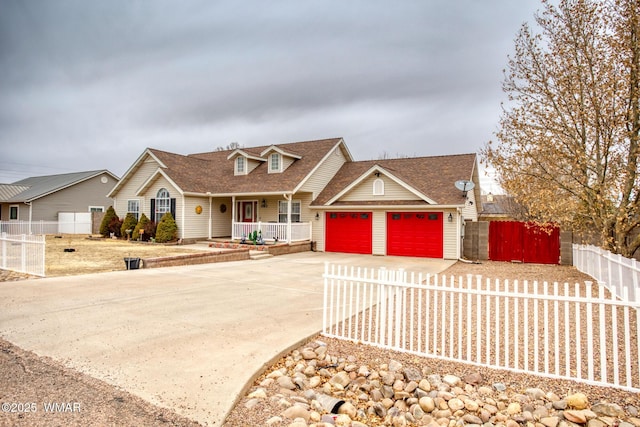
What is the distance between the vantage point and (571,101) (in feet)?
33.7

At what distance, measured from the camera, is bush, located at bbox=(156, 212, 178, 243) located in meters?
19.6

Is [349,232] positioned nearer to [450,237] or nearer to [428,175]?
[450,237]

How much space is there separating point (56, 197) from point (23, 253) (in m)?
24.5

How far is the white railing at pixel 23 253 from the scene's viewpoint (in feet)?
33.2

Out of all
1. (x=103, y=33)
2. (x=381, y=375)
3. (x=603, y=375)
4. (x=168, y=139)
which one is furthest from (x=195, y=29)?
(x=168, y=139)

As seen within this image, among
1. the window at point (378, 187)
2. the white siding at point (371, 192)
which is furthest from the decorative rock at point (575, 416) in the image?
the window at point (378, 187)

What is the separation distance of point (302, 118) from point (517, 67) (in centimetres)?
2251

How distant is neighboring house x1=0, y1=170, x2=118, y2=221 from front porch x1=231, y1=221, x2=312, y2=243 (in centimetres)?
2047

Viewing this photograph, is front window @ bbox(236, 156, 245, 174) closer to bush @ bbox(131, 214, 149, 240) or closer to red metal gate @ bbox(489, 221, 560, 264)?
bush @ bbox(131, 214, 149, 240)

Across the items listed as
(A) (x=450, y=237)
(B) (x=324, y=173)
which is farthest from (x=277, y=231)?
(A) (x=450, y=237)

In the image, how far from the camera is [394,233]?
1798cm

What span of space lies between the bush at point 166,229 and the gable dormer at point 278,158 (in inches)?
245

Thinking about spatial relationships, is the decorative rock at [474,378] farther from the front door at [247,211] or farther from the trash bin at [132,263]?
the front door at [247,211]

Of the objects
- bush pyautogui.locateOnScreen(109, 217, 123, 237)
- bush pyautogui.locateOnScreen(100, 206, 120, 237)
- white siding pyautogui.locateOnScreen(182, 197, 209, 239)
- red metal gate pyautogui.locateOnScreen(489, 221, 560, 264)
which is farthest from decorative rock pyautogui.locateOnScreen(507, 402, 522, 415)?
bush pyautogui.locateOnScreen(100, 206, 120, 237)
